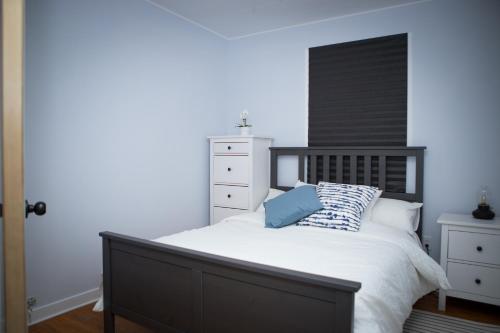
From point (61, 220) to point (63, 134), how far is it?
601 millimetres

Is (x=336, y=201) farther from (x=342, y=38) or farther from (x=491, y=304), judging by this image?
(x=342, y=38)

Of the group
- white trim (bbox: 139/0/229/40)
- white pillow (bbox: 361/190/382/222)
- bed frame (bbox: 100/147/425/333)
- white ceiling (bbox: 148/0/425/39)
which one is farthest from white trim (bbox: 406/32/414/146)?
bed frame (bbox: 100/147/425/333)

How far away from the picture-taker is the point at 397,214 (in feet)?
8.80

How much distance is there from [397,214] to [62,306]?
8.38ft

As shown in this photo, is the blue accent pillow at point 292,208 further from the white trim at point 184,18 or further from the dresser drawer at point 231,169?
the white trim at point 184,18

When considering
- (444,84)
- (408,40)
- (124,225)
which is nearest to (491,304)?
(444,84)

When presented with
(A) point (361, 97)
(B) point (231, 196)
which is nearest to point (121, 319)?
(B) point (231, 196)

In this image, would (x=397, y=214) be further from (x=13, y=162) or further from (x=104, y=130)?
(x=13, y=162)

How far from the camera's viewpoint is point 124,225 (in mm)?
2850

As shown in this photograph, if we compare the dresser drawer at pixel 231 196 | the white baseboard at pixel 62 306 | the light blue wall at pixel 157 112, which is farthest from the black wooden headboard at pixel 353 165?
the white baseboard at pixel 62 306

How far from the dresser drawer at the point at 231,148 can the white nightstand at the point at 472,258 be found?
1.77 meters

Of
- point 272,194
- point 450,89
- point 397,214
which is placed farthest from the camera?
point 272,194

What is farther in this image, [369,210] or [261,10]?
[261,10]

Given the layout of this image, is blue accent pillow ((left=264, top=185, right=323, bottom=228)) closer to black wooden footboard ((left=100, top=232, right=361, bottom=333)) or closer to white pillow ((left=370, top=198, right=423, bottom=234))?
white pillow ((left=370, top=198, right=423, bottom=234))
